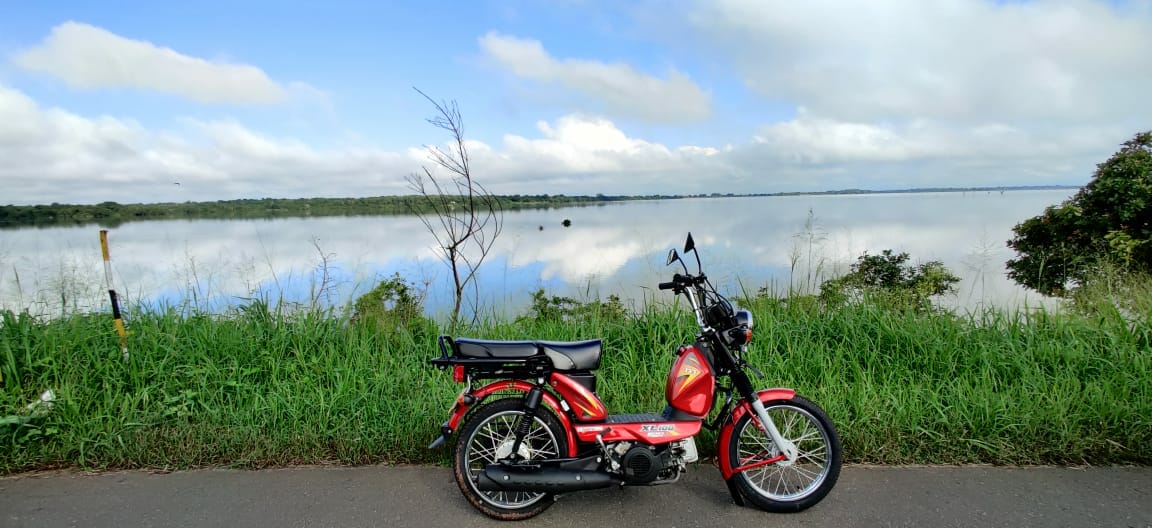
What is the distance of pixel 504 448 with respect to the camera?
2.61 metres

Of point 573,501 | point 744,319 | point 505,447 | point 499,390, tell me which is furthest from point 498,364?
point 744,319

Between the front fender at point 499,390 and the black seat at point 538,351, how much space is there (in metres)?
0.17

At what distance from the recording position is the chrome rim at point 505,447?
260cm

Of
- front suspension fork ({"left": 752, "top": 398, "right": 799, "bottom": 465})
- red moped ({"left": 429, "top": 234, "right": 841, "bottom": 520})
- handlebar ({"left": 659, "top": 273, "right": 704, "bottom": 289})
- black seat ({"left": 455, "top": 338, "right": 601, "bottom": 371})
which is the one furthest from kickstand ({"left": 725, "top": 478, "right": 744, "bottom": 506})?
handlebar ({"left": 659, "top": 273, "right": 704, "bottom": 289})

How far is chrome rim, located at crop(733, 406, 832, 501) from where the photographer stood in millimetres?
2633

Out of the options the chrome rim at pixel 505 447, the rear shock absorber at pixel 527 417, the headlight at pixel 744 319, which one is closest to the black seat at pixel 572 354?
the rear shock absorber at pixel 527 417

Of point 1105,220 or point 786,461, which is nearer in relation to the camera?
point 786,461

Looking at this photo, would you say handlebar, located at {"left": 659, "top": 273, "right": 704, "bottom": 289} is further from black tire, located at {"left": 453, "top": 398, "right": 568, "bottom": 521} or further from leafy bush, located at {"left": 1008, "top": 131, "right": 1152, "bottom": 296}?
leafy bush, located at {"left": 1008, "top": 131, "right": 1152, "bottom": 296}

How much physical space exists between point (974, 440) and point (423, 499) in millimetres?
3037

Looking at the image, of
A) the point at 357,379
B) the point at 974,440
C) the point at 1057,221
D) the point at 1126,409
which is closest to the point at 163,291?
the point at 357,379

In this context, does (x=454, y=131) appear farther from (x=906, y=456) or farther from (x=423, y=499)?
(x=906, y=456)

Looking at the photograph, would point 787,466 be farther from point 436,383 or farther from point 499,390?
point 436,383

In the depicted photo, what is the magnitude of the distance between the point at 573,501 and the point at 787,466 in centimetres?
106

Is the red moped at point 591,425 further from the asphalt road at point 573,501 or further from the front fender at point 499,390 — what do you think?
the asphalt road at point 573,501
